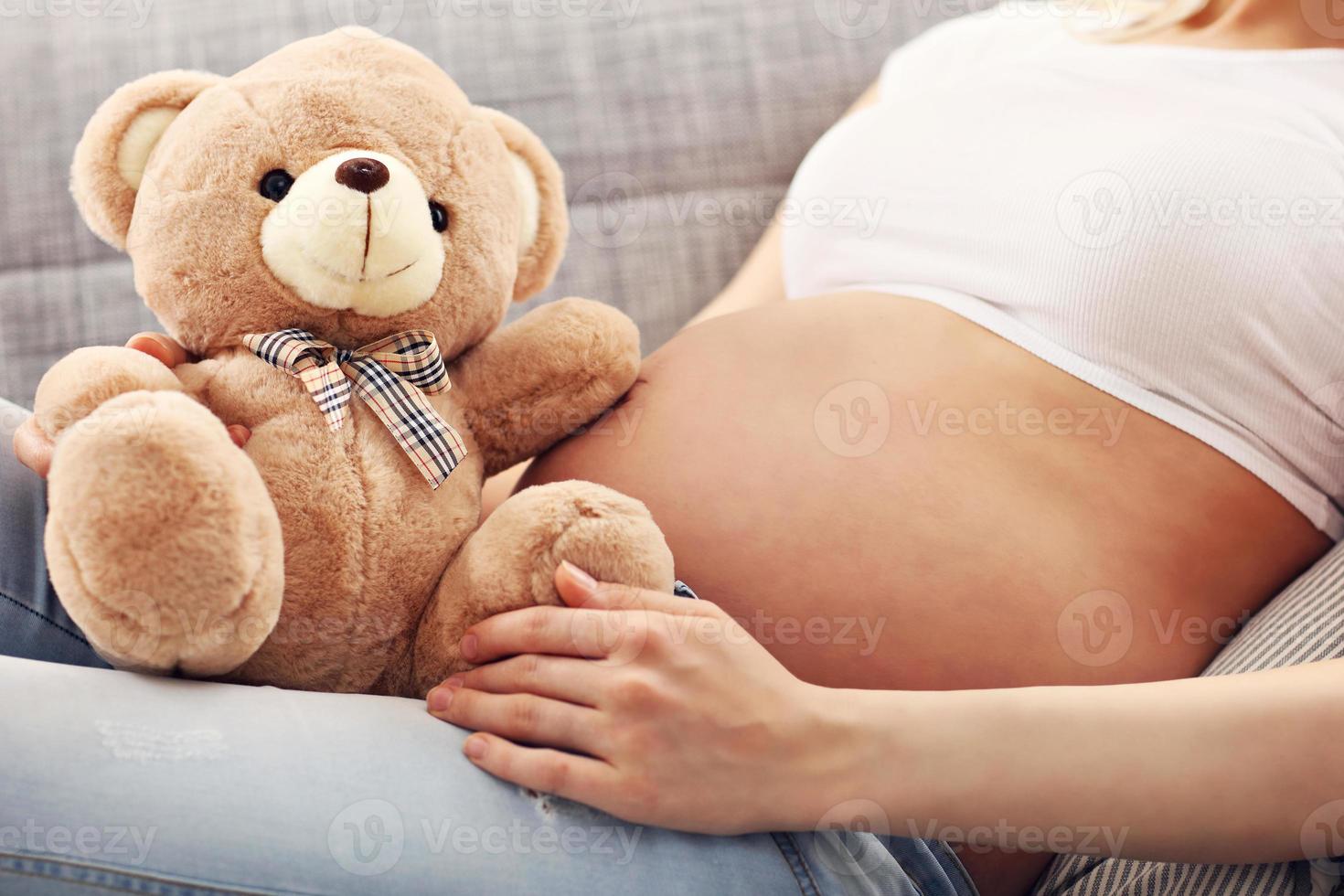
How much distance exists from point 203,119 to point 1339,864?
2.86 feet

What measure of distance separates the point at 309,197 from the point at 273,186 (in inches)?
1.7

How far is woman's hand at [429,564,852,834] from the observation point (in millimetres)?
608

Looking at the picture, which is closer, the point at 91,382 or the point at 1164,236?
the point at 91,382

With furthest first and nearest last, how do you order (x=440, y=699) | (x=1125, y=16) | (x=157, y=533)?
(x=1125, y=16) < (x=440, y=699) < (x=157, y=533)

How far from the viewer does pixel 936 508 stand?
77 centimetres

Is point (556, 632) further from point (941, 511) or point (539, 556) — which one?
point (941, 511)

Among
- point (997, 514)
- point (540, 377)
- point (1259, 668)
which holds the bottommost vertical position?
point (1259, 668)

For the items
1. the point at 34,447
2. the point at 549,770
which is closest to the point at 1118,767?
the point at 549,770

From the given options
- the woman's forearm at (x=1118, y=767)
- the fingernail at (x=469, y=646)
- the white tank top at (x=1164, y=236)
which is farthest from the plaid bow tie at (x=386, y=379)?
the white tank top at (x=1164, y=236)

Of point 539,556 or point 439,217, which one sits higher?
point 439,217

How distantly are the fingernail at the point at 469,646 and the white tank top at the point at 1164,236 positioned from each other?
50 cm

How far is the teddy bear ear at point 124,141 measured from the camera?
0.69 metres

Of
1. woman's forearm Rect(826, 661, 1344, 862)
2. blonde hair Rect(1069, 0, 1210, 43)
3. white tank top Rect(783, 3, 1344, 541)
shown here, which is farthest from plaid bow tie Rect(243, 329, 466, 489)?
blonde hair Rect(1069, 0, 1210, 43)

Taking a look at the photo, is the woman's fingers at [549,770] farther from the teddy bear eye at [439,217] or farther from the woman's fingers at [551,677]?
the teddy bear eye at [439,217]
